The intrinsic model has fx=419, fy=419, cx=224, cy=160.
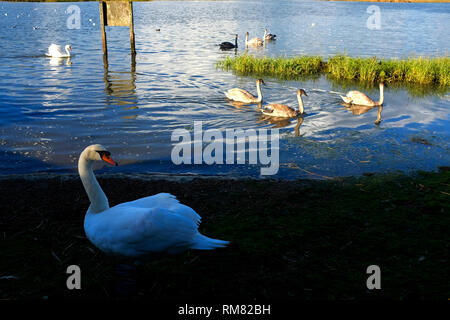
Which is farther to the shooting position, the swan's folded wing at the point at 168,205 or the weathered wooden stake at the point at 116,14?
the weathered wooden stake at the point at 116,14

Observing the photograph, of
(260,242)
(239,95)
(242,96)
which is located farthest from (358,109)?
(260,242)

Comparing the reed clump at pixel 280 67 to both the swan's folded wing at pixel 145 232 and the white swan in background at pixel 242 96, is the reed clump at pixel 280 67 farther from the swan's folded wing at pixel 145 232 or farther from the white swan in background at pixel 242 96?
the swan's folded wing at pixel 145 232

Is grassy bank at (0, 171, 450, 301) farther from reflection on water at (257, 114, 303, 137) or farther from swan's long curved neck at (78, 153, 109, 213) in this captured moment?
reflection on water at (257, 114, 303, 137)

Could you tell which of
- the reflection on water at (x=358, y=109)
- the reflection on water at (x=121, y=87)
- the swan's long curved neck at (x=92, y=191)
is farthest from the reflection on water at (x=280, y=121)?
the swan's long curved neck at (x=92, y=191)

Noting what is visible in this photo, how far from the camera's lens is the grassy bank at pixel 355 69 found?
844 inches

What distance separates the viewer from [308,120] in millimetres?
14812

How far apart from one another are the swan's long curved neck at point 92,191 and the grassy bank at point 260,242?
2.40ft

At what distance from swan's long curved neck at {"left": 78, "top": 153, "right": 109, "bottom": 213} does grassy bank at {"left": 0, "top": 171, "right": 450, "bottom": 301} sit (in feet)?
2.40

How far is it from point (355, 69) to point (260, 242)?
18.9 metres

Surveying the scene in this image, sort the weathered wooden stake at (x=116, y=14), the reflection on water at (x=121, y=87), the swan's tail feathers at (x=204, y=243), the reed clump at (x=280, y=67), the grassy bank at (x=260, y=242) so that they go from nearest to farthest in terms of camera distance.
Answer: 1. the swan's tail feathers at (x=204, y=243)
2. the grassy bank at (x=260, y=242)
3. the reflection on water at (x=121, y=87)
4. the reed clump at (x=280, y=67)
5. the weathered wooden stake at (x=116, y=14)

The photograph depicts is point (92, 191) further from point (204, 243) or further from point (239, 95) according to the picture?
point (239, 95)

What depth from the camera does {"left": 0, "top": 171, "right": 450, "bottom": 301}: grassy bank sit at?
4777 mm

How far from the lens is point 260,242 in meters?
5.80
